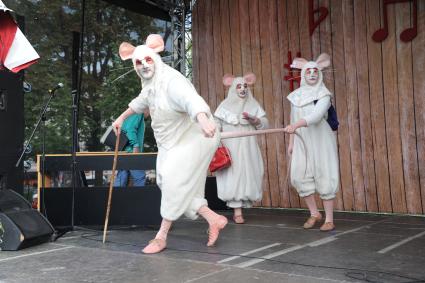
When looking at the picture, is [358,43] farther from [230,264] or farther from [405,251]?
[230,264]

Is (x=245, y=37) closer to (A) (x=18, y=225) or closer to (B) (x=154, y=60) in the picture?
(B) (x=154, y=60)

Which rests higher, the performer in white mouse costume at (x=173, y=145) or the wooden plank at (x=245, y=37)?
the wooden plank at (x=245, y=37)

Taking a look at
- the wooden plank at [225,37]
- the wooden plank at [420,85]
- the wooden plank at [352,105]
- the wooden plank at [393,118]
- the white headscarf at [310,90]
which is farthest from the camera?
the wooden plank at [225,37]

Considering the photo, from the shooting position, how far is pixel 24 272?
3.04 m

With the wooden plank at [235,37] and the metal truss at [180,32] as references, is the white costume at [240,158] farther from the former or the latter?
the metal truss at [180,32]

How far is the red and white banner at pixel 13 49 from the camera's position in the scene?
14.1 ft

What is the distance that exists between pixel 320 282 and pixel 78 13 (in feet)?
18.9

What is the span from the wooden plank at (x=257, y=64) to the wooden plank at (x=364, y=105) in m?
1.38

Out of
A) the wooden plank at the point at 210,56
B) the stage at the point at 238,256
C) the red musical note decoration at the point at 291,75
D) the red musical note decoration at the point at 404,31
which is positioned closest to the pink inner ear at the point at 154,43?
the stage at the point at 238,256

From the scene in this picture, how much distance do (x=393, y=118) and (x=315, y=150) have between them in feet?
5.27

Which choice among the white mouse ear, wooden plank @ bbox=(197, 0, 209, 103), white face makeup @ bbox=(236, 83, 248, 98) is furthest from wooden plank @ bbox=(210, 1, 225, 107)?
the white mouse ear

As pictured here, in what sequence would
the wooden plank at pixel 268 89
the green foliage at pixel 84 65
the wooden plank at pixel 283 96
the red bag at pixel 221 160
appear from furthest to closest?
the wooden plank at pixel 268 89
the wooden plank at pixel 283 96
the green foliage at pixel 84 65
the red bag at pixel 221 160

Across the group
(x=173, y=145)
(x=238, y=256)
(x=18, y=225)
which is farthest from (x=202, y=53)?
(x=238, y=256)

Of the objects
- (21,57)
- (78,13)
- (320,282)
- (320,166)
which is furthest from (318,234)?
(78,13)
